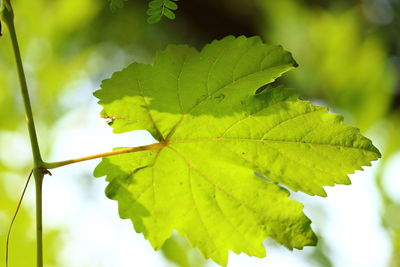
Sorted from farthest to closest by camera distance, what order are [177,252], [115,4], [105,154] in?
[177,252]
[105,154]
[115,4]

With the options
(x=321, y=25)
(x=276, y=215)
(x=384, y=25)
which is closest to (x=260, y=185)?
(x=276, y=215)

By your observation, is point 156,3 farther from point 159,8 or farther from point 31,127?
point 31,127

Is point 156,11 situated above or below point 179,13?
below

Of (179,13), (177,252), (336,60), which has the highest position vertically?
(179,13)

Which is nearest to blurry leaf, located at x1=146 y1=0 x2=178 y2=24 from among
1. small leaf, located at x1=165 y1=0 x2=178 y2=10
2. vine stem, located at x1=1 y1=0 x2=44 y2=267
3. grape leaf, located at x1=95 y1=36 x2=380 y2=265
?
small leaf, located at x1=165 y1=0 x2=178 y2=10

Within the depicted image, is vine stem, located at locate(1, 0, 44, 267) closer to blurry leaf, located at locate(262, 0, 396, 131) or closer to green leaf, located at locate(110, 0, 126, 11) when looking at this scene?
green leaf, located at locate(110, 0, 126, 11)

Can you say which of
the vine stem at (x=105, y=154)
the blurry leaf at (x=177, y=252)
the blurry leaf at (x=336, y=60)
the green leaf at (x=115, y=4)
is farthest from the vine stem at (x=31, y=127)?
the blurry leaf at (x=336, y=60)

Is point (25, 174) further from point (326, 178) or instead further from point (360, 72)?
point (326, 178)

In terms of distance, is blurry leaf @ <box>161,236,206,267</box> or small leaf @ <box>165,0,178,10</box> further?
blurry leaf @ <box>161,236,206,267</box>

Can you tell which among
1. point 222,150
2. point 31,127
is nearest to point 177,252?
point 222,150
